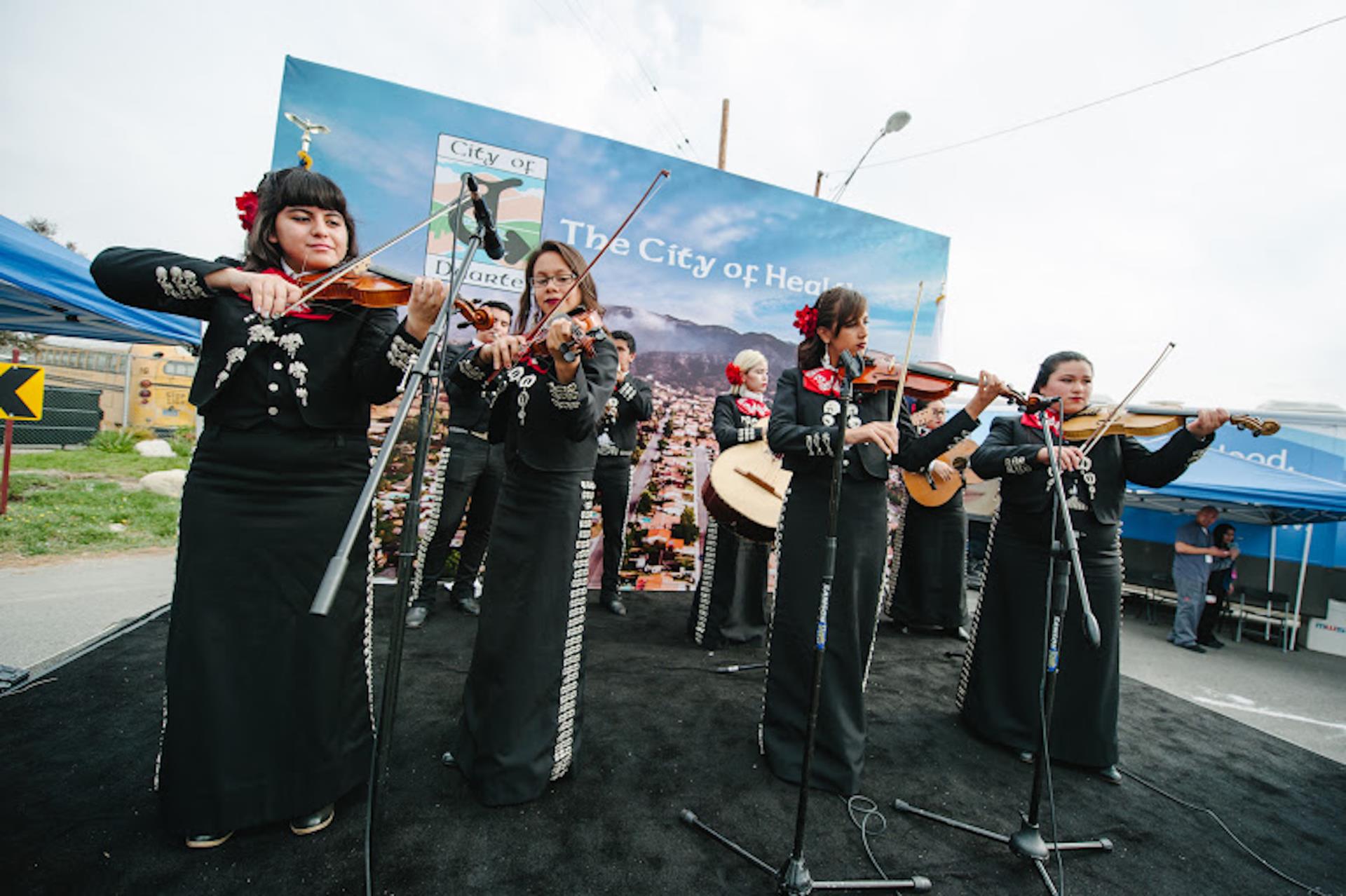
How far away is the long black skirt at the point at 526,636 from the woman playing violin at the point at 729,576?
214cm

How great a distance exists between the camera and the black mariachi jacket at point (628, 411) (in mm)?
4289

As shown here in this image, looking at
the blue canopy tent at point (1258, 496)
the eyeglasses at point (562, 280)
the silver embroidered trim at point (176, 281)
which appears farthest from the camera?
the blue canopy tent at point (1258, 496)

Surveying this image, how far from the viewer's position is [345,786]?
1976 mm

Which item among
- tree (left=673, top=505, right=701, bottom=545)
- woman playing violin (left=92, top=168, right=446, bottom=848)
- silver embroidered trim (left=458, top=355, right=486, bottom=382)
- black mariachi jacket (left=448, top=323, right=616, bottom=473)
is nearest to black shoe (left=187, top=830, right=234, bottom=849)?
woman playing violin (left=92, top=168, right=446, bottom=848)

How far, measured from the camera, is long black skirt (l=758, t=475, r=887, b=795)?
245 centimetres

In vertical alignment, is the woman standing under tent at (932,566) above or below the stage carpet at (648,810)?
above

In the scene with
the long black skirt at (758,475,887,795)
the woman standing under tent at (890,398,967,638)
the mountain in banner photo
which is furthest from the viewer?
the mountain in banner photo

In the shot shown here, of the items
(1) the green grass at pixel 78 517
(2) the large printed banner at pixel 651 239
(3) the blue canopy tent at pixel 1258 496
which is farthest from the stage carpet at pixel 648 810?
(1) the green grass at pixel 78 517

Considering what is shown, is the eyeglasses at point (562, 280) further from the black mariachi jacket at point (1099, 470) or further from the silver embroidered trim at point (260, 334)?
the black mariachi jacket at point (1099, 470)

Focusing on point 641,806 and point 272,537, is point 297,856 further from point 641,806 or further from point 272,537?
point 641,806

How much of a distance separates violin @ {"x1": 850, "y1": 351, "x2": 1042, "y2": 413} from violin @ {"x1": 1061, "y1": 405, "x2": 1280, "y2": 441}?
21.0 inches

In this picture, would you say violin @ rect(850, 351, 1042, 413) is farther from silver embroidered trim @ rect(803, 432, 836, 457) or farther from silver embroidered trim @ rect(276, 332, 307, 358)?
silver embroidered trim @ rect(276, 332, 307, 358)

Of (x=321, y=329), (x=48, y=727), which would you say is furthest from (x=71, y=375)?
(x=321, y=329)

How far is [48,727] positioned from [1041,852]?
12.8 feet
